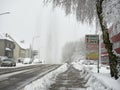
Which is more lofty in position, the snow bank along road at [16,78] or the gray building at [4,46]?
the gray building at [4,46]

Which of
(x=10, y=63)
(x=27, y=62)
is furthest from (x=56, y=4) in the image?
(x=27, y=62)

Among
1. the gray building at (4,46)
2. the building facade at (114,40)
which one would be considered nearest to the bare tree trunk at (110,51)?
the building facade at (114,40)

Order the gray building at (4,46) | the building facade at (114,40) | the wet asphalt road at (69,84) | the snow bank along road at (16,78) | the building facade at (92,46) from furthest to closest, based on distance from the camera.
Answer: the gray building at (4,46), the building facade at (92,46), the snow bank along road at (16,78), the wet asphalt road at (69,84), the building facade at (114,40)

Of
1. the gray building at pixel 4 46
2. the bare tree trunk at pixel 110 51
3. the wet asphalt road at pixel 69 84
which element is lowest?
the wet asphalt road at pixel 69 84

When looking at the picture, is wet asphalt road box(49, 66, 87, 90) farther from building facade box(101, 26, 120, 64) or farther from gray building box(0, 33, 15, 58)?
gray building box(0, 33, 15, 58)

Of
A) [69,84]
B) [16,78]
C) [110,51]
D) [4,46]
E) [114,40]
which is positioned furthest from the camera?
[4,46]

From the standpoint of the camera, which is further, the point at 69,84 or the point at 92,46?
the point at 92,46

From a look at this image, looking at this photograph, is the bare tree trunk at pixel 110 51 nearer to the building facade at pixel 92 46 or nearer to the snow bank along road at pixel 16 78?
the snow bank along road at pixel 16 78

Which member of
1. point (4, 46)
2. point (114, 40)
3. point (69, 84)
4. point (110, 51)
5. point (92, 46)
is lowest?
point (69, 84)

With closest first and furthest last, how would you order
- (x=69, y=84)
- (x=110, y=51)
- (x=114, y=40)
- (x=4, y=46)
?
(x=110, y=51) → (x=69, y=84) → (x=114, y=40) → (x=4, y=46)

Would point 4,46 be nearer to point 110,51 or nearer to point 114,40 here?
point 114,40

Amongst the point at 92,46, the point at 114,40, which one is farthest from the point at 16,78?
the point at 114,40

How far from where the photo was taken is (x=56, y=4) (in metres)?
14.9

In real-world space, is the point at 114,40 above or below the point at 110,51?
above
